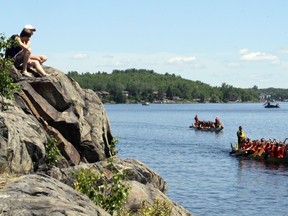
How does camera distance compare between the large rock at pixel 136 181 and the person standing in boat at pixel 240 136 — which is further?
the person standing in boat at pixel 240 136

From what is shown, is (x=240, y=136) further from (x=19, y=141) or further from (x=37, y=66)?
(x=19, y=141)

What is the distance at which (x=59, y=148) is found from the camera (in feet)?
53.9

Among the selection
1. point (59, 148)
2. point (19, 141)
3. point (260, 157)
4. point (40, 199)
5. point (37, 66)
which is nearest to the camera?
point (40, 199)

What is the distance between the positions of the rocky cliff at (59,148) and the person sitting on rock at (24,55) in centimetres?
40

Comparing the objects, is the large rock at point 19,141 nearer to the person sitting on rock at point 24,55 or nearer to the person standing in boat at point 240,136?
the person sitting on rock at point 24,55

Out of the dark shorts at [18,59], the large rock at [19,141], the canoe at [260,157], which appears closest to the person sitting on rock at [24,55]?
the dark shorts at [18,59]

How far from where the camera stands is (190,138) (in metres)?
78.0

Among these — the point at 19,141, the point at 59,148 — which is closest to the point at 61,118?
the point at 59,148

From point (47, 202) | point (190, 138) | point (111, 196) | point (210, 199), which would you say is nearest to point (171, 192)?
point (210, 199)

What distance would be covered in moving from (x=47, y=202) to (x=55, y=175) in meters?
6.49

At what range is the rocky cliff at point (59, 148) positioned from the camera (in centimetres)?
766

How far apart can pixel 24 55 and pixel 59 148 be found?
9.51 feet

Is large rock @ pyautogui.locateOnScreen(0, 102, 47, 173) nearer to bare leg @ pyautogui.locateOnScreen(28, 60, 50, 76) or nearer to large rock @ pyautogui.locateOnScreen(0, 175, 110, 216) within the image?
large rock @ pyautogui.locateOnScreen(0, 175, 110, 216)

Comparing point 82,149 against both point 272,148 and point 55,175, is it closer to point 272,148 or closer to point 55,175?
point 55,175
